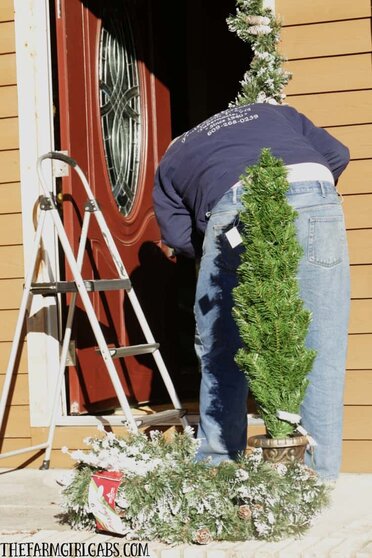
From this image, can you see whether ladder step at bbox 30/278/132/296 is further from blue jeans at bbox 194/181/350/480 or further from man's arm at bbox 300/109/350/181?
man's arm at bbox 300/109/350/181

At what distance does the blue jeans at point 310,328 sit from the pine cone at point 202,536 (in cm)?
49

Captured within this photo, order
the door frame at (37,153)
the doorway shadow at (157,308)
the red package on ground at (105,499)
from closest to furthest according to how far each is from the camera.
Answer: the red package on ground at (105,499) < the door frame at (37,153) < the doorway shadow at (157,308)

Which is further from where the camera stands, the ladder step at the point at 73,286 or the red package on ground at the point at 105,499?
the ladder step at the point at 73,286

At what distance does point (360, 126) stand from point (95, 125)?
1.51 meters

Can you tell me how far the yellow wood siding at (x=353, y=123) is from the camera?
4.86 meters

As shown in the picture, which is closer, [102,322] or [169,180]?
[169,180]

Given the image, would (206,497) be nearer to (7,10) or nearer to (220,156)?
(220,156)

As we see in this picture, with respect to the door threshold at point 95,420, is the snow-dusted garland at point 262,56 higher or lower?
higher

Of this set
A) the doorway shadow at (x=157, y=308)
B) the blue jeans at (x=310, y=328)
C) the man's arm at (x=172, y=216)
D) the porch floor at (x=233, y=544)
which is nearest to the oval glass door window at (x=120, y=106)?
the doorway shadow at (x=157, y=308)

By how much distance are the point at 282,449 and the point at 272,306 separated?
48cm

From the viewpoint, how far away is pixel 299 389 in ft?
11.9

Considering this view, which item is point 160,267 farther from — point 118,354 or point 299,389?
point 299,389

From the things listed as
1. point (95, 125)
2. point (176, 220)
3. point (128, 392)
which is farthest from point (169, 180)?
point (128, 392)

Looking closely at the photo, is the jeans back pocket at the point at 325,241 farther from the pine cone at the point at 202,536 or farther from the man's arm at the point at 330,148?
the pine cone at the point at 202,536
